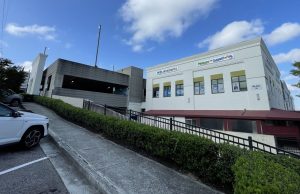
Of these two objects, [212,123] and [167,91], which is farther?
[167,91]

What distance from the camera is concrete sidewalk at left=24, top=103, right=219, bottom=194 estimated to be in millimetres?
4000

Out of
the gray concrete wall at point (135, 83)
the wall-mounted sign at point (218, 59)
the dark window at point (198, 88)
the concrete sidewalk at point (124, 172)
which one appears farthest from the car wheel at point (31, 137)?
the gray concrete wall at point (135, 83)

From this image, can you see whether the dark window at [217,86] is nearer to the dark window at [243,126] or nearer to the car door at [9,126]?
the dark window at [243,126]

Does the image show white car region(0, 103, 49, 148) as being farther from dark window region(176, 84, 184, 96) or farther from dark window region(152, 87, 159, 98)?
dark window region(152, 87, 159, 98)

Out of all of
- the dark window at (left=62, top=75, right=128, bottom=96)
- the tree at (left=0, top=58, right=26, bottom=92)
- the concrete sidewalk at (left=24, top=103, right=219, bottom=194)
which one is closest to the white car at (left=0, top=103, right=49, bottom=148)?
the concrete sidewalk at (left=24, top=103, right=219, bottom=194)

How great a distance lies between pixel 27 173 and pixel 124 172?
2.56 m

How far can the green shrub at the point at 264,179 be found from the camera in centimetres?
219

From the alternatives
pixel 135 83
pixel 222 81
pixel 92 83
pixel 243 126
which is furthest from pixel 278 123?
pixel 92 83

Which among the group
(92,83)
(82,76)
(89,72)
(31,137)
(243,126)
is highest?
(89,72)

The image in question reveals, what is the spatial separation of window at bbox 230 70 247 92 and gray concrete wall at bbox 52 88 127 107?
16.4m

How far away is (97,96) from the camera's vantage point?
2452 cm

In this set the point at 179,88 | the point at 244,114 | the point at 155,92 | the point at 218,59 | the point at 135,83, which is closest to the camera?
the point at 244,114

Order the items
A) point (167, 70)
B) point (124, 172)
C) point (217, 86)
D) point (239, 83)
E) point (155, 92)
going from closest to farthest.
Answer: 1. point (124, 172)
2. point (239, 83)
3. point (217, 86)
4. point (167, 70)
5. point (155, 92)

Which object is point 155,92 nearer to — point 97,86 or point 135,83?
point 135,83
